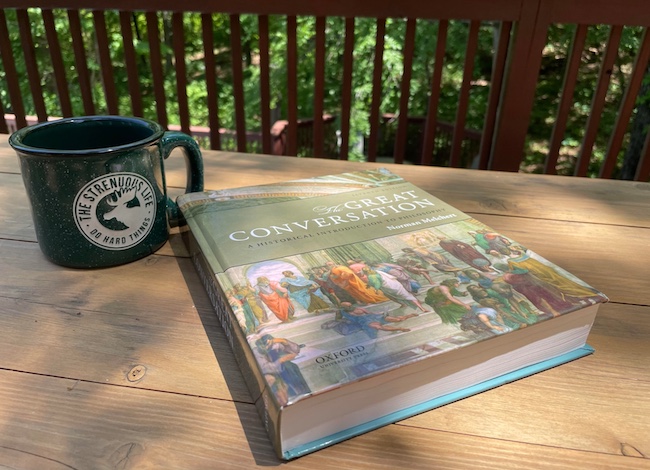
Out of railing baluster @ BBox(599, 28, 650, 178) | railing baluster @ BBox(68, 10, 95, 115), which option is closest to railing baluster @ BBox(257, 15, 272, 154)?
railing baluster @ BBox(68, 10, 95, 115)

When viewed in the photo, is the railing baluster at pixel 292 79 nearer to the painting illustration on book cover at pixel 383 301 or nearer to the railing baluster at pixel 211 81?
the railing baluster at pixel 211 81

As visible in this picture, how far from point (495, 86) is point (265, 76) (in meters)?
0.75

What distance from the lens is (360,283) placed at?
1.41 feet

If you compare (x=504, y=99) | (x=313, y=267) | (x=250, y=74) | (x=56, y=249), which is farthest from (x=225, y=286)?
(x=250, y=74)

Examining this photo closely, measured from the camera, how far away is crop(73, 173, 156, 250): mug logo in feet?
1.55

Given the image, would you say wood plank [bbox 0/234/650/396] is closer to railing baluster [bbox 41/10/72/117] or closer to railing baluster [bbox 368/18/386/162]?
railing baluster [bbox 368/18/386/162]

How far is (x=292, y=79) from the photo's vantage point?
1660 mm

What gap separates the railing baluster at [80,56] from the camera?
1.65 meters

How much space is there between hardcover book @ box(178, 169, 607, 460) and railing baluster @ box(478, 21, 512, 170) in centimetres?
109

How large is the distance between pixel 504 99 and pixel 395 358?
1328mm

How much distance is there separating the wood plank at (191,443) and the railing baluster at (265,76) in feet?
4.58

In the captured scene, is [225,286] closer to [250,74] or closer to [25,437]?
[25,437]

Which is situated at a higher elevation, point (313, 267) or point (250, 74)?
point (313, 267)

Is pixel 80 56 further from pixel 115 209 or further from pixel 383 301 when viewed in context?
pixel 383 301
